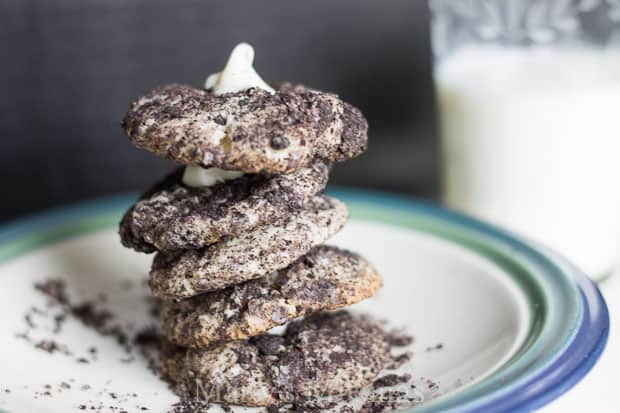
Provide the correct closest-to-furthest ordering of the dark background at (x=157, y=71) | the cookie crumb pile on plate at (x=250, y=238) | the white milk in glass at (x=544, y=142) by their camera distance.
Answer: the cookie crumb pile on plate at (x=250, y=238) → the white milk in glass at (x=544, y=142) → the dark background at (x=157, y=71)

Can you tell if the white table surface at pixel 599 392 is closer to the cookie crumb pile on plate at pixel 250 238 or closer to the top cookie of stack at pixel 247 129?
the cookie crumb pile on plate at pixel 250 238

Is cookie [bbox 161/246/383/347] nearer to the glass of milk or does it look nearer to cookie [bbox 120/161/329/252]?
cookie [bbox 120/161/329/252]

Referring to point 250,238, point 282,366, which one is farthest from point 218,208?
point 282,366

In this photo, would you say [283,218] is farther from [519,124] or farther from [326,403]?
[519,124]

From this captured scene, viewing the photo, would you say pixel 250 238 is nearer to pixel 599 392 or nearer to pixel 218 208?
pixel 218 208

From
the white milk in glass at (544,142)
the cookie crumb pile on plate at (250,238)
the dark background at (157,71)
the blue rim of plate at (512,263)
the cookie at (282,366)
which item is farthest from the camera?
the dark background at (157,71)

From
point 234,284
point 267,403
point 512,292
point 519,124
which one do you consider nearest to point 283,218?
point 234,284

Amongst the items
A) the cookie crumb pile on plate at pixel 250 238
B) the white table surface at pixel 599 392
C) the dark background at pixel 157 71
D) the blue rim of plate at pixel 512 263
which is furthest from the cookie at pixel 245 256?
the dark background at pixel 157 71
